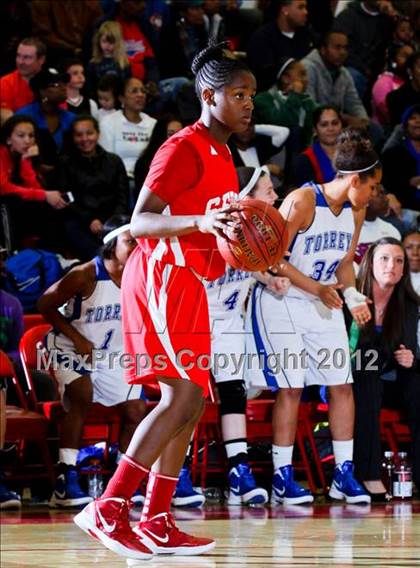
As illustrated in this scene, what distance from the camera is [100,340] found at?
24.7 ft

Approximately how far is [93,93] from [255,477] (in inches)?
174

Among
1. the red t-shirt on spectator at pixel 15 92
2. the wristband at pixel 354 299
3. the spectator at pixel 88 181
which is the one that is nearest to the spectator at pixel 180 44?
the red t-shirt on spectator at pixel 15 92

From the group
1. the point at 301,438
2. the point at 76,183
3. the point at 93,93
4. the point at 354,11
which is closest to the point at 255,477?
the point at 301,438

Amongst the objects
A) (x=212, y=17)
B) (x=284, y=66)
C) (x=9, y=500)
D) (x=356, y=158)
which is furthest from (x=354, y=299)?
(x=212, y=17)

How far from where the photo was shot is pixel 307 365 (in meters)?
7.50

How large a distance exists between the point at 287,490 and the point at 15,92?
15.2 ft

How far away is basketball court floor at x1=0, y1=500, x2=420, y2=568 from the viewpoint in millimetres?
4508

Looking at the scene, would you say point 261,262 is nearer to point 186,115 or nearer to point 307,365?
point 307,365

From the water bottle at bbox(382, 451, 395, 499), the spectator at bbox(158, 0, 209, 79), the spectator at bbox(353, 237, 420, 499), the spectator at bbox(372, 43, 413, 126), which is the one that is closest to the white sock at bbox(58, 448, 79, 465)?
the spectator at bbox(353, 237, 420, 499)

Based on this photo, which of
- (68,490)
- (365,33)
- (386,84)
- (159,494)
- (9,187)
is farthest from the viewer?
(365,33)

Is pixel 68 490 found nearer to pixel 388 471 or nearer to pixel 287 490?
pixel 287 490

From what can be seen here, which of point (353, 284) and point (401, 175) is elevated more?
point (401, 175)

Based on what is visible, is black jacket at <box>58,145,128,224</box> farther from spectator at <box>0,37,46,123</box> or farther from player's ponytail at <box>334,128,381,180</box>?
player's ponytail at <box>334,128,381,180</box>

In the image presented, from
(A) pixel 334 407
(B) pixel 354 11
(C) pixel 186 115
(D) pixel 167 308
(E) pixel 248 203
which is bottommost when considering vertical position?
(A) pixel 334 407
